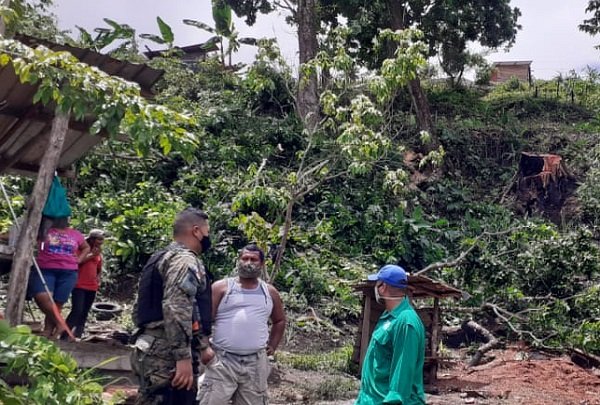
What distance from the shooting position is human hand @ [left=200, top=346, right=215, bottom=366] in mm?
4806

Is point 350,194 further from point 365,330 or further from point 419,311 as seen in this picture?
point 365,330

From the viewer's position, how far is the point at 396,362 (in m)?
4.00

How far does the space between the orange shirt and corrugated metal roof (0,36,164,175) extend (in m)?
1.15

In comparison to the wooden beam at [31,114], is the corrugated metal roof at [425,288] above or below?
below

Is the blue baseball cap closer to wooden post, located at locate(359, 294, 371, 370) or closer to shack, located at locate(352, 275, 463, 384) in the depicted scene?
shack, located at locate(352, 275, 463, 384)

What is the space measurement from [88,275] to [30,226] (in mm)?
2182

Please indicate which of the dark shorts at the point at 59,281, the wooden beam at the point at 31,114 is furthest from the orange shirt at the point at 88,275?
the wooden beam at the point at 31,114

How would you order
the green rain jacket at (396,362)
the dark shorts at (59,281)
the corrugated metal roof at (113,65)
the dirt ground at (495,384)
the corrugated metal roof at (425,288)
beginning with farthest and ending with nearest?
the corrugated metal roof at (425,288) < the dirt ground at (495,384) < the dark shorts at (59,281) < the corrugated metal roof at (113,65) < the green rain jacket at (396,362)

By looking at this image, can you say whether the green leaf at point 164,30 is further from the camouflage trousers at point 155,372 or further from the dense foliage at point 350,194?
the camouflage trousers at point 155,372

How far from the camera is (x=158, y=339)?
434 cm

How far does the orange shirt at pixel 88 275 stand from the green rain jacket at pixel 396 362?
441 cm

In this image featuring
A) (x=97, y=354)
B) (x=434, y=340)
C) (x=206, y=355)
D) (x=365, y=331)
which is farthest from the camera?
(x=434, y=340)

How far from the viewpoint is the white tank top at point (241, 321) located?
5.17 meters

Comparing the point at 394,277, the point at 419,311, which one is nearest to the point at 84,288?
the point at 394,277
